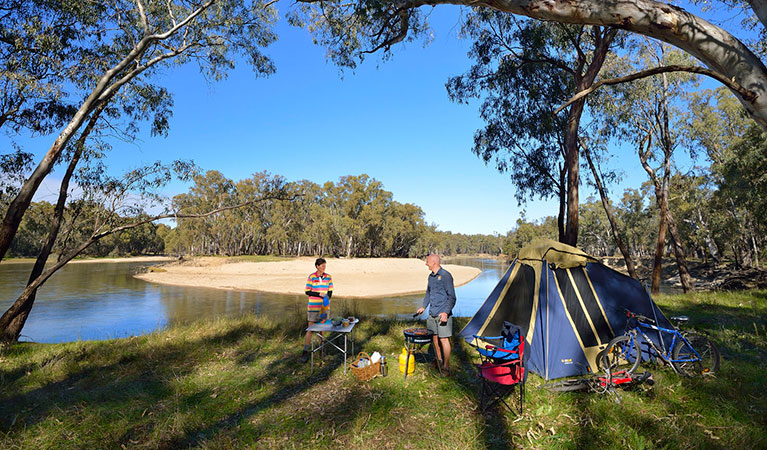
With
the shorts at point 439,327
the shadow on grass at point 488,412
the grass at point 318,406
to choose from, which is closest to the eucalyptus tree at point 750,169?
the grass at point 318,406

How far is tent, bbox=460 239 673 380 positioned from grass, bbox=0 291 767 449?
0.61 meters

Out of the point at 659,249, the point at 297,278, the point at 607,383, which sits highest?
the point at 659,249

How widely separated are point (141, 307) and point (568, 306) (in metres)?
21.3

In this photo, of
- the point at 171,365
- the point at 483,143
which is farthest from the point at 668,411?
the point at 483,143

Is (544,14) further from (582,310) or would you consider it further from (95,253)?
(95,253)

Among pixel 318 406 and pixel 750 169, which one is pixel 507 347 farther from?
pixel 750 169

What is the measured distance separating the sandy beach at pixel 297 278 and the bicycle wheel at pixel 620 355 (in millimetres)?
19195

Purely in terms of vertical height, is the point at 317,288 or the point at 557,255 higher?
the point at 557,255

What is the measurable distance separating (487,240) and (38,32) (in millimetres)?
143975

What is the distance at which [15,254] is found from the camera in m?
63.6

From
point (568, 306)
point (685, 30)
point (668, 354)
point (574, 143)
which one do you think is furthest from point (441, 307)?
point (574, 143)

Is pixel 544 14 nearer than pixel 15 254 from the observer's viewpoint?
Yes

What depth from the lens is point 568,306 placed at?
4.91 metres

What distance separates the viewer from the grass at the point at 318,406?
10.5ft
